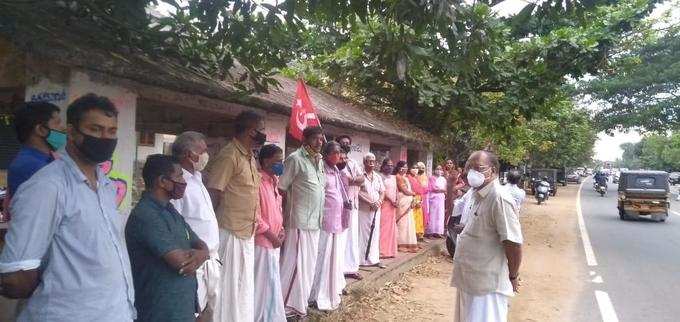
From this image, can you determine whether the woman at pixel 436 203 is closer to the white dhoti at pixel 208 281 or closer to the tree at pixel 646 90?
the white dhoti at pixel 208 281

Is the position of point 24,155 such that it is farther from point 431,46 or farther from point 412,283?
point 412,283

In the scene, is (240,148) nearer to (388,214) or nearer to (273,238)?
(273,238)

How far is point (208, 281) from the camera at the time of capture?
141 inches

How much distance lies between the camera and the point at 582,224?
661 inches

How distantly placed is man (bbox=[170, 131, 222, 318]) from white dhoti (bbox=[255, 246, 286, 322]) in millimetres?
977

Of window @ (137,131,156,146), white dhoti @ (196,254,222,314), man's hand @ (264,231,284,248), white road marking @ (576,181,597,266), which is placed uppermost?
window @ (137,131,156,146)

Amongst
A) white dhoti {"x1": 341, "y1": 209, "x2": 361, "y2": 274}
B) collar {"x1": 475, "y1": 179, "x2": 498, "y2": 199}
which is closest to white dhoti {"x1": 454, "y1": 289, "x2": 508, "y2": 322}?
collar {"x1": 475, "y1": 179, "x2": 498, "y2": 199}

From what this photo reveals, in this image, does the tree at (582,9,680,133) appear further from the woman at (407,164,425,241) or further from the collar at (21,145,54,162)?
the collar at (21,145,54,162)

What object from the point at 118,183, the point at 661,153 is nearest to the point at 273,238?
the point at 118,183

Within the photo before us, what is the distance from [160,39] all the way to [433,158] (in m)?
11.0

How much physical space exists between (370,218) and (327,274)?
217cm

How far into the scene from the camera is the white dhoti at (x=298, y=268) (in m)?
5.16

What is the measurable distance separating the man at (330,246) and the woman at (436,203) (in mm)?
5580

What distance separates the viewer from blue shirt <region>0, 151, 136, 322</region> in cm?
198
